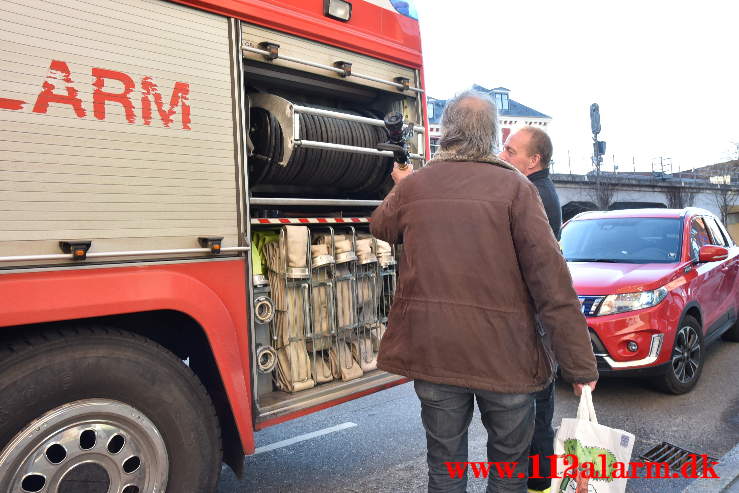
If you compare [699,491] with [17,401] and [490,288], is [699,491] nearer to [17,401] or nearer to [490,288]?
[490,288]

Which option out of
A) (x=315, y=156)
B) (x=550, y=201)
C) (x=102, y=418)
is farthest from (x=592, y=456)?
(x=315, y=156)

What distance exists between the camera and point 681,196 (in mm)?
42625

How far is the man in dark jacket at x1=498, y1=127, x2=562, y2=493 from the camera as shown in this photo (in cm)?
296

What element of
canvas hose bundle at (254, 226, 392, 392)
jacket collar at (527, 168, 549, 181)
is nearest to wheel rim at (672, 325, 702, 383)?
jacket collar at (527, 168, 549, 181)

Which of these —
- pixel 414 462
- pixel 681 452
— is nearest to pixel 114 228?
pixel 414 462

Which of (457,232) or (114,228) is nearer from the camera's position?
(457,232)

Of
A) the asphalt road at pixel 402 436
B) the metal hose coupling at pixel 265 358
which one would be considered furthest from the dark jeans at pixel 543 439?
the metal hose coupling at pixel 265 358

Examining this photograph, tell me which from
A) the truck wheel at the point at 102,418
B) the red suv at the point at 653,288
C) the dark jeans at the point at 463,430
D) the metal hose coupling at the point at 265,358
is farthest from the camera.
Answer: the red suv at the point at 653,288

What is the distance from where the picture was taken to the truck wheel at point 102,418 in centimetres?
206

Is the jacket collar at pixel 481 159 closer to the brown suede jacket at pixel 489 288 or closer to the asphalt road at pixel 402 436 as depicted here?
the brown suede jacket at pixel 489 288

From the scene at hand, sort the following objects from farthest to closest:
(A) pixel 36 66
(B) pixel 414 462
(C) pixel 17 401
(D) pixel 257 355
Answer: (B) pixel 414 462 → (D) pixel 257 355 → (A) pixel 36 66 → (C) pixel 17 401

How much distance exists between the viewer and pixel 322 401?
10.4 feet

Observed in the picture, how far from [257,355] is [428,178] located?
151 cm

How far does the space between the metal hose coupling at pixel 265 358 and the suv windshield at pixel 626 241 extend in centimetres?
407
